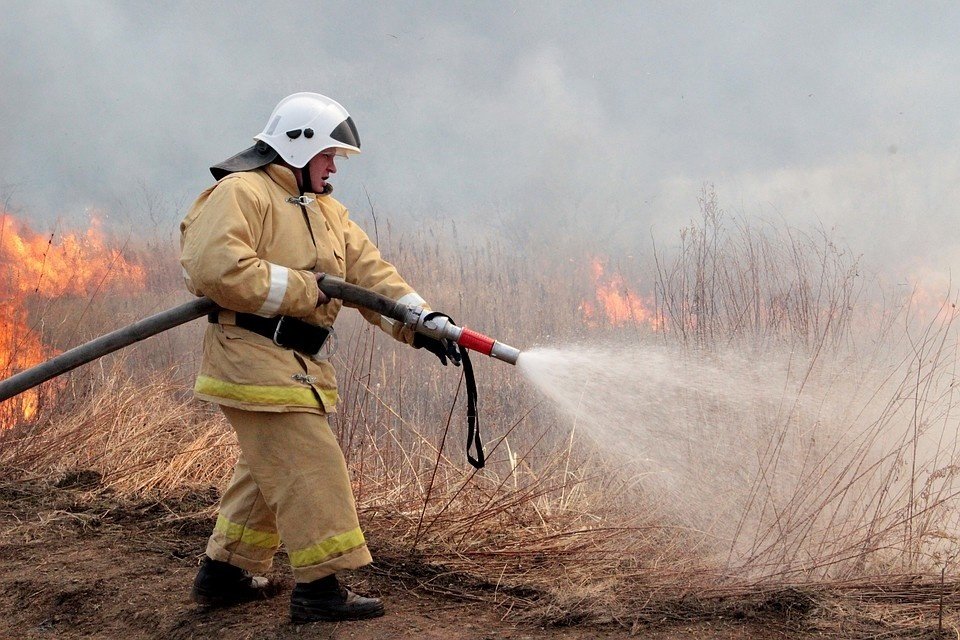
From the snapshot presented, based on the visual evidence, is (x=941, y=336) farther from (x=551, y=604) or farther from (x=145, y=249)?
(x=145, y=249)

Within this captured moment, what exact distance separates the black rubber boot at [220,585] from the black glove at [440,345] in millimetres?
1233

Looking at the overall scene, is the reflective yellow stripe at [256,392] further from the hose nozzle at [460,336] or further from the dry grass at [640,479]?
the dry grass at [640,479]

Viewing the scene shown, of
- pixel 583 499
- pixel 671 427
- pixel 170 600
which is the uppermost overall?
pixel 671 427

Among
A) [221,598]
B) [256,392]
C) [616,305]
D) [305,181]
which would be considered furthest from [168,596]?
[616,305]

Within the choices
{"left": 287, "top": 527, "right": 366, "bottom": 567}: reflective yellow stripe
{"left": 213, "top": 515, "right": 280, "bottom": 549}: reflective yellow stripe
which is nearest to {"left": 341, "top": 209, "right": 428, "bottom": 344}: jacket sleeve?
{"left": 287, "top": 527, "right": 366, "bottom": 567}: reflective yellow stripe

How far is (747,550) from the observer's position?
13.5 feet

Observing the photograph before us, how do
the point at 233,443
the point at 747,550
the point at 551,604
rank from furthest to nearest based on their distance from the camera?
the point at 233,443
the point at 747,550
the point at 551,604

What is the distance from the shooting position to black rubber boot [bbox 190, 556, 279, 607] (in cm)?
345

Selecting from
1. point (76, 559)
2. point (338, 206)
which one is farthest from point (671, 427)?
point (76, 559)

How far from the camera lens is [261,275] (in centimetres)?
292

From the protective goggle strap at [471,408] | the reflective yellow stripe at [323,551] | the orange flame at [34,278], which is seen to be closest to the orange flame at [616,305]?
the protective goggle strap at [471,408]

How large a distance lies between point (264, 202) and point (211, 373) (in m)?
0.69

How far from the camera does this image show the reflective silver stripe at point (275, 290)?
295cm

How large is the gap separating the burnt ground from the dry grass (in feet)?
0.25
